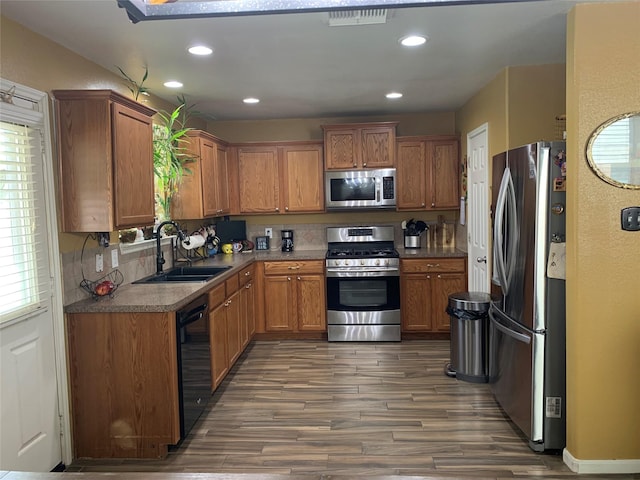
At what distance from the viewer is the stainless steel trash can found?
388cm

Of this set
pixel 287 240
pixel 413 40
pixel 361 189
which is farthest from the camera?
pixel 287 240

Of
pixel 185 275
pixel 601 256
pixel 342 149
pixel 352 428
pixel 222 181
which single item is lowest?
pixel 352 428

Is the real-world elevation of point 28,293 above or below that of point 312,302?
above

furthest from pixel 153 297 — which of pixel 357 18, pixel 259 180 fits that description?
pixel 259 180

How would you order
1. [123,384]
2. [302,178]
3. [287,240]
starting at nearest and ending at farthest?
[123,384], [302,178], [287,240]

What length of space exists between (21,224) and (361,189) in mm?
3537

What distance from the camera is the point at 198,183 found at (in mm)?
4602

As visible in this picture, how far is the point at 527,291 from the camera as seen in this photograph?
2873 millimetres

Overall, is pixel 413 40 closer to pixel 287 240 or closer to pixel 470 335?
pixel 470 335

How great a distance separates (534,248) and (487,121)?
1.90 m

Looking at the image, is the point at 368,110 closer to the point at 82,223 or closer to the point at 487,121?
the point at 487,121

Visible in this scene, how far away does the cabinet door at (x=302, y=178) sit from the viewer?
18.5ft

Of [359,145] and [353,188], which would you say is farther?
[353,188]

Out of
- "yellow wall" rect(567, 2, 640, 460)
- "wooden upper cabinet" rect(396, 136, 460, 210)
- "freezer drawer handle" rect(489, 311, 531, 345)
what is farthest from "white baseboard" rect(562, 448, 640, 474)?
"wooden upper cabinet" rect(396, 136, 460, 210)
